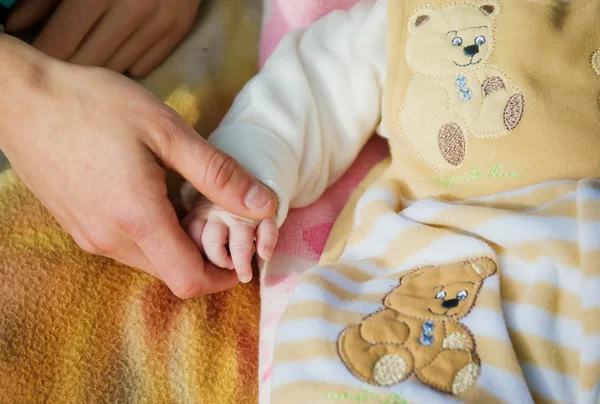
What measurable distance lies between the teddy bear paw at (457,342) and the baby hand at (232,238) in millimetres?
231

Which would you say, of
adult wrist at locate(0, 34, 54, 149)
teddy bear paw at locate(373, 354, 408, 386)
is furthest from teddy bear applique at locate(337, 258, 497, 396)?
adult wrist at locate(0, 34, 54, 149)

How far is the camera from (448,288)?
57 cm

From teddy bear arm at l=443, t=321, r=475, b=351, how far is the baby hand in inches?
9.0

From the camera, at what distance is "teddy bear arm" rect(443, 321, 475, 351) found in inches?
20.7

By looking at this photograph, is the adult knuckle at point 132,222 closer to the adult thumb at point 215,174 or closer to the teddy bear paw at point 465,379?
the adult thumb at point 215,174

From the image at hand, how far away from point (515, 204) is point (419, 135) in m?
0.15

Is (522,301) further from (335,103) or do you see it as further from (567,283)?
(335,103)

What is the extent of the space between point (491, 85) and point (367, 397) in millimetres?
389

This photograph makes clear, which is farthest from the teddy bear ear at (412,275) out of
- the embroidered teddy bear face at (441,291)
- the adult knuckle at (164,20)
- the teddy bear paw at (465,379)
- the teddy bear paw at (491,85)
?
the adult knuckle at (164,20)

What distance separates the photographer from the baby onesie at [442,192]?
0.51 m

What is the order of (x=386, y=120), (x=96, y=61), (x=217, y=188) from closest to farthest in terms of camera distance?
(x=217, y=188), (x=386, y=120), (x=96, y=61)

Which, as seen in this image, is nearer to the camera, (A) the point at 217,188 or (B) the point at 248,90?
(A) the point at 217,188

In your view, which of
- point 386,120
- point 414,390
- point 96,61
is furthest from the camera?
point 96,61

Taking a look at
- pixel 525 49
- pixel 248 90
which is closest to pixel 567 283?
pixel 525 49
